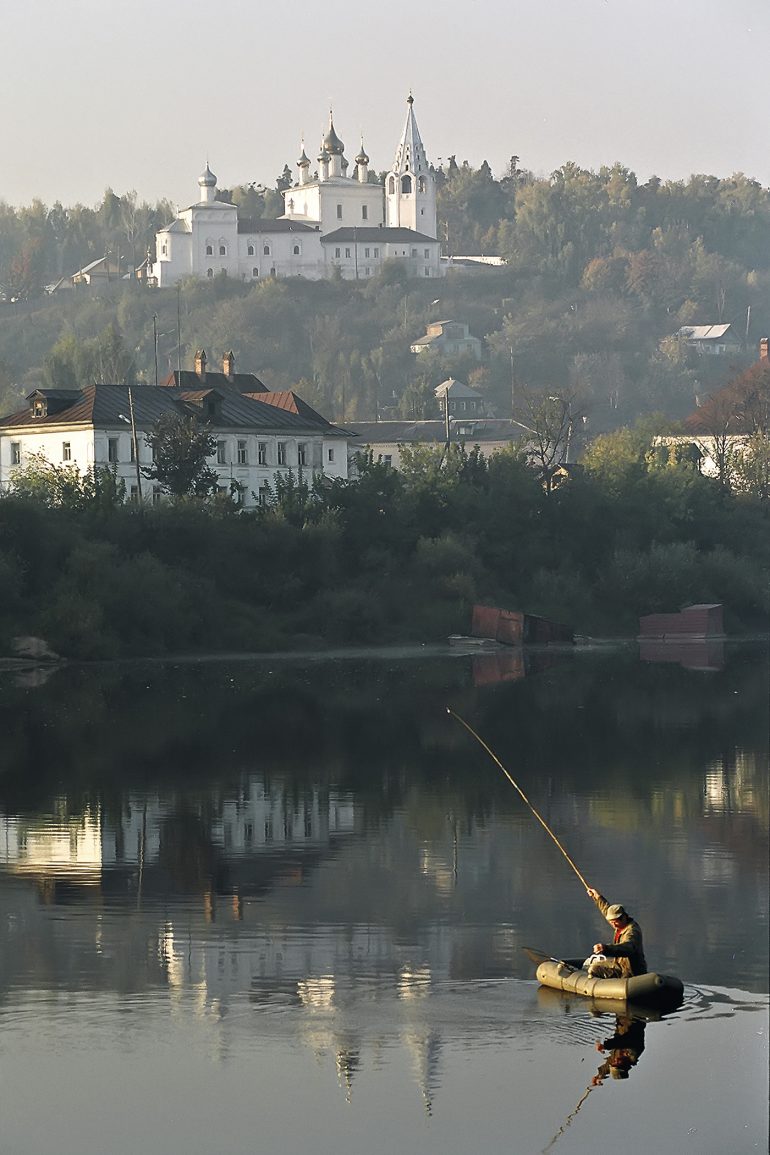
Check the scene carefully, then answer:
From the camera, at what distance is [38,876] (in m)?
25.0

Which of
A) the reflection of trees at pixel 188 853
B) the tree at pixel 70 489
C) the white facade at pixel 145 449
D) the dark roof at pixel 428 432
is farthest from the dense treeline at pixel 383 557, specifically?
the dark roof at pixel 428 432

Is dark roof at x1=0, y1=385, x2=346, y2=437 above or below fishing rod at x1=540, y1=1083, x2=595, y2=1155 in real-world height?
above

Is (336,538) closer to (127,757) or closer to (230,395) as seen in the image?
(230,395)

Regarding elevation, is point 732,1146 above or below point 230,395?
below

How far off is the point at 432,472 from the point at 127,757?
137 feet

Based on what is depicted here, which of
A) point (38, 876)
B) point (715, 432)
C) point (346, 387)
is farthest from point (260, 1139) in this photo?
point (346, 387)

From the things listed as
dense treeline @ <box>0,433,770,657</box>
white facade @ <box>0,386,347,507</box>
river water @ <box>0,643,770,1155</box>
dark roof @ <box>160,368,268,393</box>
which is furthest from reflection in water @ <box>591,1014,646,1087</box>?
dark roof @ <box>160,368,268,393</box>

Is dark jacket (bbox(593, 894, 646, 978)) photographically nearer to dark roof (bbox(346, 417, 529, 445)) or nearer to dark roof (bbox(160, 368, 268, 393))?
dark roof (bbox(160, 368, 268, 393))

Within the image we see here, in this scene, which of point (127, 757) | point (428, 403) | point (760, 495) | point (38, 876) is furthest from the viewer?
point (428, 403)

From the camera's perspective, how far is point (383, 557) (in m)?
72.4

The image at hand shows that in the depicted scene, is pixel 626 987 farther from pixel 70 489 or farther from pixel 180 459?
pixel 180 459

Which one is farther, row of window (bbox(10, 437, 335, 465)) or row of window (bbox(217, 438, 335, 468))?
row of window (bbox(217, 438, 335, 468))

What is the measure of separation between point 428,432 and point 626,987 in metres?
113

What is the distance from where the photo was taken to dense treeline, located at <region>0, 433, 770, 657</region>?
6188 centimetres
